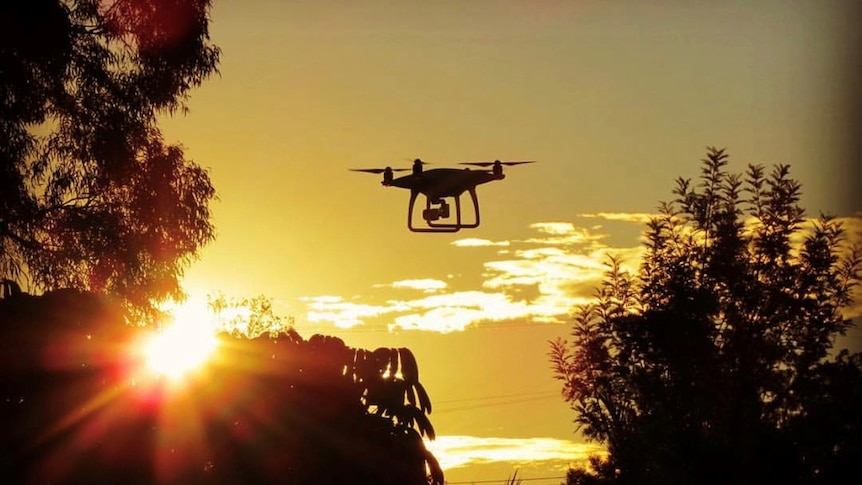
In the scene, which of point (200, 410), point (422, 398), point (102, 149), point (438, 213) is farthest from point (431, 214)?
point (200, 410)

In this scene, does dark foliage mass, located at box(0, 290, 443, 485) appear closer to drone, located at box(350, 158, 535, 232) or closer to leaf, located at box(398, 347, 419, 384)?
leaf, located at box(398, 347, 419, 384)

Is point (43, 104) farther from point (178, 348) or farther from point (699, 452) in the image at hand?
point (178, 348)

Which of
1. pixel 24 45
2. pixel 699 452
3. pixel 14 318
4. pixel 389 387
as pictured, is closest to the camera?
pixel 14 318

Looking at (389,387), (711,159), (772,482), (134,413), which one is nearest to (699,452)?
(772,482)

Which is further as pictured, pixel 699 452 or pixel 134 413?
pixel 699 452

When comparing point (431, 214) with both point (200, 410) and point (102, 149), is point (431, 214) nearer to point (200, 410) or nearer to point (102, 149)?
point (102, 149)
